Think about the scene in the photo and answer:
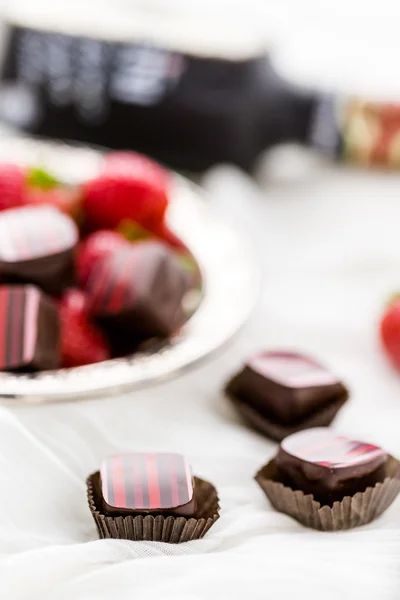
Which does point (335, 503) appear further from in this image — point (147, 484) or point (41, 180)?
point (41, 180)

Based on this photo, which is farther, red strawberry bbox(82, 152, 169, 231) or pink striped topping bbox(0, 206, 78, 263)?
red strawberry bbox(82, 152, 169, 231)

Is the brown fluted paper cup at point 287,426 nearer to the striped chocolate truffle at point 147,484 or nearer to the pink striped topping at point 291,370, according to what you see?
the pink striped topping at point 291,370

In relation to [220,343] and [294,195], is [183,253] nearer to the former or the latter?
[220,343]

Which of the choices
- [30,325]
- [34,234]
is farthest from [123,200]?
[30,325]

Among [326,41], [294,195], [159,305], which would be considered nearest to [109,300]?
[159,305]

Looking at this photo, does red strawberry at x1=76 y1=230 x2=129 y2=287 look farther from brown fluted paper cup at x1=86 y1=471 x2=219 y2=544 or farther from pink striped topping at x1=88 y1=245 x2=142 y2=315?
brown fluted paper cup at x1=86 y1=471 x2=219 y2=544

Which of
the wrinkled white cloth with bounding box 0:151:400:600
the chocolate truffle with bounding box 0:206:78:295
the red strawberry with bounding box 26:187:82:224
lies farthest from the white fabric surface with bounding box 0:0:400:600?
the red strawberry with bounding box 26:187:82:224
